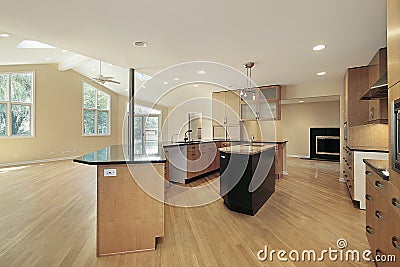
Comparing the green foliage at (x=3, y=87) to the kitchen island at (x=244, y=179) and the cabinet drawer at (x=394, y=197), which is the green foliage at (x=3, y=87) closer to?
the kitchen island at (x=244, y=179)

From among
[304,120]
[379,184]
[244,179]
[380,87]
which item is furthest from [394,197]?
[304,120]

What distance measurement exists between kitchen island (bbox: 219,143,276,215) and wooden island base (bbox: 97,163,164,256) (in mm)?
1331

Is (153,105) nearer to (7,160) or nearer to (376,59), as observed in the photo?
(7,160)

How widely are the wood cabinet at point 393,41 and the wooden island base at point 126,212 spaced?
1.96 meters

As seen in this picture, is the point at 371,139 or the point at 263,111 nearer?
the point at 371,139

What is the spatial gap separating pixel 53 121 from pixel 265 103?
7.51 metres

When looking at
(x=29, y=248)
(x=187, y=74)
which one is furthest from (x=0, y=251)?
(x=187, y=74)

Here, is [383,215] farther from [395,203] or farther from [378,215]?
[395,203]

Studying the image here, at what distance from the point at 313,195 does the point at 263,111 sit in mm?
2752

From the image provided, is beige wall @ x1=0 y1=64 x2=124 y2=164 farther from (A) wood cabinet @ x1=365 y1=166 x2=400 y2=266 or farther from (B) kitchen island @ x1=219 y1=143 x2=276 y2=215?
(A) wood cabinet @ x1=365 y1=166 x2=400 y2=266

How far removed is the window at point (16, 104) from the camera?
7059 mm

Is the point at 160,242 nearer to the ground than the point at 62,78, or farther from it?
nearer to the ground

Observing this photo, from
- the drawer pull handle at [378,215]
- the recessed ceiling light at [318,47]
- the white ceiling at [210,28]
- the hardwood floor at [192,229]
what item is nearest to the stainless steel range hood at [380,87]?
the white ceiling at [210,28]

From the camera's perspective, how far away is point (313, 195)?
400cm
